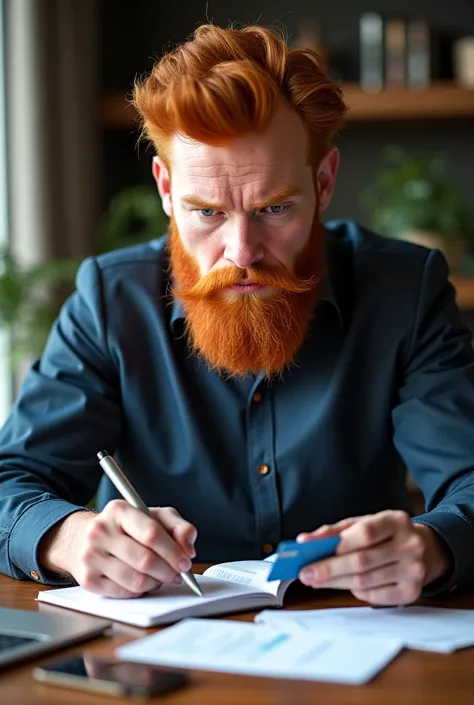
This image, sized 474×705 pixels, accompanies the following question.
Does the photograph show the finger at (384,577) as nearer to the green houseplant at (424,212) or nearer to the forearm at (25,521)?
the forearm at (25,521)

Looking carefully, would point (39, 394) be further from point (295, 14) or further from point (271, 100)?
point (295, 14)

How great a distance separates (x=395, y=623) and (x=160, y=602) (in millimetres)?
307

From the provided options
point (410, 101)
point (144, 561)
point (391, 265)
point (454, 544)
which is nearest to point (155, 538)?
point (144, 561)

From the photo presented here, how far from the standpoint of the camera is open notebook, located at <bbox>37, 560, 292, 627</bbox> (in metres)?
1.31

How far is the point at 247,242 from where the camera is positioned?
1741 millimetres

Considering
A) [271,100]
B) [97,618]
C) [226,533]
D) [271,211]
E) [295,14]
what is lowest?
[226,533]

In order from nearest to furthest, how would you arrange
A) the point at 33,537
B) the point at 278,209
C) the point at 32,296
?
the point at 33,537
the point at 278,209
the point at 32,296

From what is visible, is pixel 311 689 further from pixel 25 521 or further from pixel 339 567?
pixel 25 521

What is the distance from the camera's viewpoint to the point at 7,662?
114 cm

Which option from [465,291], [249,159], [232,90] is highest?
[232,90]

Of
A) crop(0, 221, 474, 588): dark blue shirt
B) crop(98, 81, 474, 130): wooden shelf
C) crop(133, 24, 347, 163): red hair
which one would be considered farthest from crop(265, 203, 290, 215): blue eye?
crop(98, 81, 474, 130): wooden shelf

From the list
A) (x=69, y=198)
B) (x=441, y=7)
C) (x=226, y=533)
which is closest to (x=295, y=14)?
(x=441, y=7)

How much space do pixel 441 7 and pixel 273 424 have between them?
321 centimetres

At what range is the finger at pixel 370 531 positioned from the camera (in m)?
1.34
